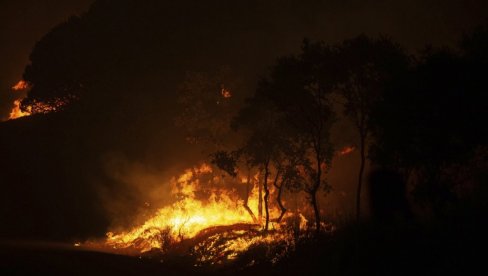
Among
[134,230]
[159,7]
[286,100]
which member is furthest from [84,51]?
[286,100]

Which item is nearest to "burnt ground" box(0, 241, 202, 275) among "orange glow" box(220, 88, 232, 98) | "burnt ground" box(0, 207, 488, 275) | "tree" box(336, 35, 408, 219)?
"burnt ground" box(0, 207, 488, 275)

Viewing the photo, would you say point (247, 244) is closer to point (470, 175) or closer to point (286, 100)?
point (286, 100)

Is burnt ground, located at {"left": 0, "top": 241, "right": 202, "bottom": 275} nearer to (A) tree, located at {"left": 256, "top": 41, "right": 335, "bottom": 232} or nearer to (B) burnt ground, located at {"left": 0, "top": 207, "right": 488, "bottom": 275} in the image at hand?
(B) burnt ground, located at {"left": 0, "top": 207, "right": 488, "bottom": 275}

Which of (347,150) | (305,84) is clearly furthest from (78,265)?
(347,150)

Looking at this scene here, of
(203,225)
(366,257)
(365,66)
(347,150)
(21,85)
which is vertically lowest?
(366,257)

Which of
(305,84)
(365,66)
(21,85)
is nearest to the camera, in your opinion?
(365,66)

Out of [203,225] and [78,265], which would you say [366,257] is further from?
[203,225]

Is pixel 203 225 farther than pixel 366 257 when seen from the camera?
Yes

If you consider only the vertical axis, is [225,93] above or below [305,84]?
above

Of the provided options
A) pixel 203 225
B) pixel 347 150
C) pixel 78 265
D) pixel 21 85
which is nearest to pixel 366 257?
pixel 78 265

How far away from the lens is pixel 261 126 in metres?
26.8

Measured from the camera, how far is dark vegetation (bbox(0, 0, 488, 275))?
1359 centimetres

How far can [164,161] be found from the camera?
42875mm

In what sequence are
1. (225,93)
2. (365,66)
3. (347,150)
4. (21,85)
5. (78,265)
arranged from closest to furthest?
1. (78,265)
2. (365,66)
3. (347,150)
4. (225,93)
5. (21,85)
